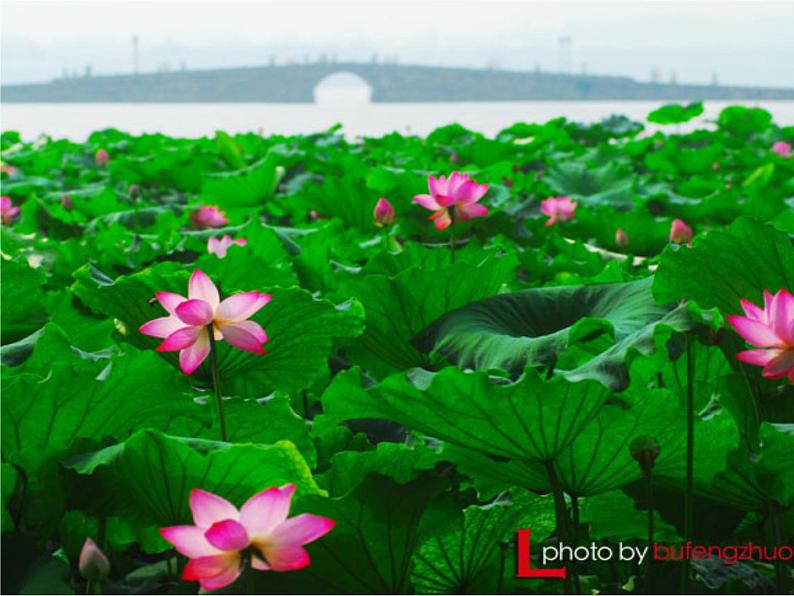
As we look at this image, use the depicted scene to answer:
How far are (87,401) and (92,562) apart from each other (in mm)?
155

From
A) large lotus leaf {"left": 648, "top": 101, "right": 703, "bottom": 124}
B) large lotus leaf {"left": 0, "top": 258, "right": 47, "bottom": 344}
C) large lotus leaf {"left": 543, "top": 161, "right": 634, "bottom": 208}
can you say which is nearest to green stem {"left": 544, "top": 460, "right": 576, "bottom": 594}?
large lotus leaf {"left": 0, "top": 258, "right": 47, "bottom": 344}

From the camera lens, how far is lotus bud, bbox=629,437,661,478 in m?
0.75

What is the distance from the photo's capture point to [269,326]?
3.47 feet

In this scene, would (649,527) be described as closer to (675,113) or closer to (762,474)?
(762,474)

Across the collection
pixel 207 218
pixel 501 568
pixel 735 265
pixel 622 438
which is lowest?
pixel 501 568

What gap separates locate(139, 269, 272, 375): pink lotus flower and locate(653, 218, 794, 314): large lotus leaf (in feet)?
1.19

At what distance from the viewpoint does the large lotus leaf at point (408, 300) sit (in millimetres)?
1150

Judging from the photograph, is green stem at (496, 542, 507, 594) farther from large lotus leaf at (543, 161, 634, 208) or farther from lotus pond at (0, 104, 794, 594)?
large lotus leaf at (543, 161, 634, 208)

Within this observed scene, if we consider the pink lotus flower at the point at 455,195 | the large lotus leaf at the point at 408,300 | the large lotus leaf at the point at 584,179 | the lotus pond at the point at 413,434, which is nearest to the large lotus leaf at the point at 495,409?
the lotus pond at the point at 413,434

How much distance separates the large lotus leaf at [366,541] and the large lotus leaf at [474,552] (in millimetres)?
72

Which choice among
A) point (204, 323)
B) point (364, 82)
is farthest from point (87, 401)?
point (364, 82)

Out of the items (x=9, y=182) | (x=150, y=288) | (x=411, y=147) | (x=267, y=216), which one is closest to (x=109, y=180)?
(x=9, y=182)

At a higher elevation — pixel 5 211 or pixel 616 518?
pixel 5 211

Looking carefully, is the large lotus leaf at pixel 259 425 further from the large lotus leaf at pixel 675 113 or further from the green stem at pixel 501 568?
the large lotus leaf at pixel 675 113
